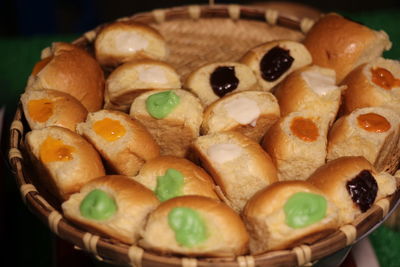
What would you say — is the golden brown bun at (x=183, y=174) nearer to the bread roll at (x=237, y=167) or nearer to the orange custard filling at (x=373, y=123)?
the bread roll at (x=237, y=167)

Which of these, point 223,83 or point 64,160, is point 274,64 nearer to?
point 223,83

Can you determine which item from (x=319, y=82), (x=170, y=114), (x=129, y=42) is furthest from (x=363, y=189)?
(x=129, y=42)

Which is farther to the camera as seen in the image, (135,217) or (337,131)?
(337,131)

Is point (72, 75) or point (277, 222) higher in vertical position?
point (72, 75)

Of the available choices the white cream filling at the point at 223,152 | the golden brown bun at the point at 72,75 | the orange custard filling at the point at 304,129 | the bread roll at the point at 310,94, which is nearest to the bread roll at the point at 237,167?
the white cream filling at the point at 223,152

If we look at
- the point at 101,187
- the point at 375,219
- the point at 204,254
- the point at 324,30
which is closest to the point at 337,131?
the point at 375,219

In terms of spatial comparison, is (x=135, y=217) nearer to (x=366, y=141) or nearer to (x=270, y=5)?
(x=366, y=141)

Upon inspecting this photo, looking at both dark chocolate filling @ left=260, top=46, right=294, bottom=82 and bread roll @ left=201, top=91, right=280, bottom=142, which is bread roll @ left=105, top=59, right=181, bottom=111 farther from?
dark chocolate filling @ left=260, top=46, right=294, bottom=82
